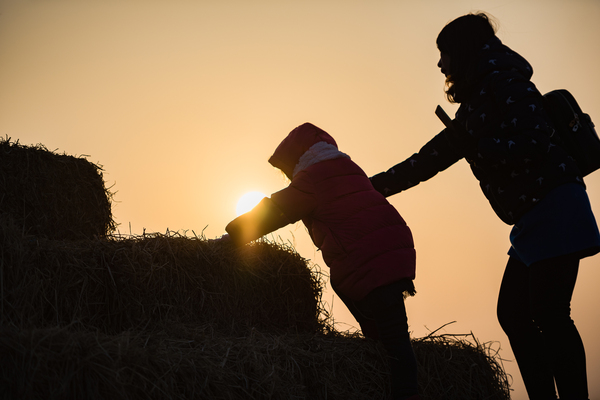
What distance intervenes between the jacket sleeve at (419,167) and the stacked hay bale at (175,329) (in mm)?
642

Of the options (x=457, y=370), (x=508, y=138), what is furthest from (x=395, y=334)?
(x=508, y=138)

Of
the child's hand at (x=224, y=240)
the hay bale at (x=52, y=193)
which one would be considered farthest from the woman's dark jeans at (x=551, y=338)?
the hay bale at (x=52, y=193)

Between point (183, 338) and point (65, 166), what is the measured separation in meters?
1.85

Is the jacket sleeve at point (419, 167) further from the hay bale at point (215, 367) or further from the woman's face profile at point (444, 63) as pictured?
the hay bale at point (215, 367)

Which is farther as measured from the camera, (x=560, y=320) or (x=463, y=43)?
(x=463, y=43)

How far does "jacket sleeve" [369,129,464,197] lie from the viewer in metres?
2.29

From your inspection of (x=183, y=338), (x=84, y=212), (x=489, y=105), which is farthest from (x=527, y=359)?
(x=84, y=212)

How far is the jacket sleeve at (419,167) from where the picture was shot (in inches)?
90.3

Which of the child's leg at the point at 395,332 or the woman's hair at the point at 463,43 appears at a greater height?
the woman's hair at the point at 463,43

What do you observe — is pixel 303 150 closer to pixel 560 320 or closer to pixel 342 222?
pixel 342 222

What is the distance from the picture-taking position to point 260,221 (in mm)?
2004

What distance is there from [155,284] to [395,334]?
41.7 inches

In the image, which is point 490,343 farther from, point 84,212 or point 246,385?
point 84,212

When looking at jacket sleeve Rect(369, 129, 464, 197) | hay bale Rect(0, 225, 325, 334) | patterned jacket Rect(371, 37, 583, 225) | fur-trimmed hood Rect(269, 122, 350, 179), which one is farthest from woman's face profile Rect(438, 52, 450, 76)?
hay bale Rect(0, 225, 325, 334)
